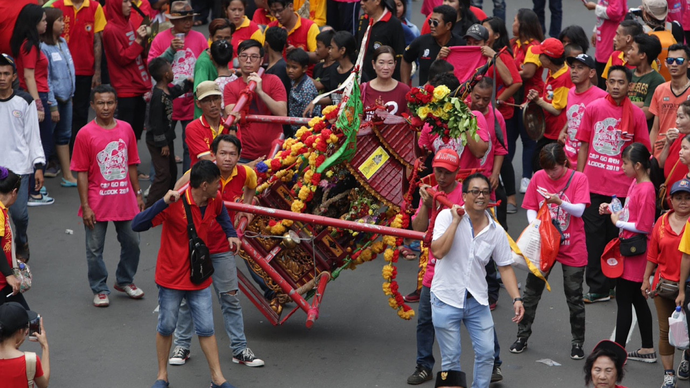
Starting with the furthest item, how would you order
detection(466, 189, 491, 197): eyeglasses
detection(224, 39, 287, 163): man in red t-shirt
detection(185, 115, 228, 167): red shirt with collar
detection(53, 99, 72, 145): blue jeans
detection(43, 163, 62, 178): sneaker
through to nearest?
detection(43, 163, 62, 178): sneaker
detection(53, 99, 72, 145): blue jeans
detection(224, 39, 287, 163): man in red t-shirt
detection(185, 115, 228, 167): red shirt with collar
detection(466, 189, 491, 197): eyeglasses

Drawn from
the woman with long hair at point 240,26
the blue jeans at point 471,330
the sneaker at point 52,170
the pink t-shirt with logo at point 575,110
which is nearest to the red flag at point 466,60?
the pink t-shirt with logo at point 575,110

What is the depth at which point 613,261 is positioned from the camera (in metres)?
6.84

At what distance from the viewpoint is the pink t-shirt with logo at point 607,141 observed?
7875mm

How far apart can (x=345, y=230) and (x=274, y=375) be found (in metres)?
1.27

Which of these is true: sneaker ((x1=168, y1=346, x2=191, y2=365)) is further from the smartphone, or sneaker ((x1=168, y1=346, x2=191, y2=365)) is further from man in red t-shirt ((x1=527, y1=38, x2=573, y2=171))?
man in red t-shirt ((x1=527, y1=38, x2=573, y2=171))

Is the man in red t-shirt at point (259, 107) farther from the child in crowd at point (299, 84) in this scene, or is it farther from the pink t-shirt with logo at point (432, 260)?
the pink t-shirt with logo at point (432, 260)

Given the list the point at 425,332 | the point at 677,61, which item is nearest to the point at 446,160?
the point at 425,332

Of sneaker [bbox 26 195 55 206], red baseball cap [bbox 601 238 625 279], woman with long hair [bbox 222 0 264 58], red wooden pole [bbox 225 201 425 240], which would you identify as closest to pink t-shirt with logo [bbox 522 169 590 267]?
red baseball cap [bbox 601 238 625 279]

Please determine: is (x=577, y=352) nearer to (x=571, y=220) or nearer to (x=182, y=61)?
(x=571, y=220)

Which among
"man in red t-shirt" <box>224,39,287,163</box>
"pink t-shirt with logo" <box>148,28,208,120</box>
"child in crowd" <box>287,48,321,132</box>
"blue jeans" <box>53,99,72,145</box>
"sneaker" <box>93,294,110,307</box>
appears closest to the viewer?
"sneaker" <box>93,294,110,307</box>

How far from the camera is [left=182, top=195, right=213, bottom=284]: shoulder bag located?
611 cm

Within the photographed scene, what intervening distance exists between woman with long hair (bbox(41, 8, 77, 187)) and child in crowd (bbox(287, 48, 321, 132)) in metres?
2.91

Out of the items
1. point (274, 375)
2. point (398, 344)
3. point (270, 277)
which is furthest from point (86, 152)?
point (398, 344)

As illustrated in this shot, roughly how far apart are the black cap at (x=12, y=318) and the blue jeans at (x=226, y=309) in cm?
164
